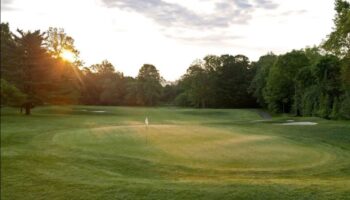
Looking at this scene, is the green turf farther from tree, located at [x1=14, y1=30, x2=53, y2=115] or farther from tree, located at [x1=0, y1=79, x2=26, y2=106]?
tree, located at [x1=14, y1=30, x2=53, y2=115]

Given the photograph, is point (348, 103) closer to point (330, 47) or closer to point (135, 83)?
point (330, 47)

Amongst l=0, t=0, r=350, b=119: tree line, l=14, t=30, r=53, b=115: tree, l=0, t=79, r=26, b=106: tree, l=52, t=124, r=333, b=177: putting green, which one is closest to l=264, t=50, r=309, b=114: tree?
l=0, t=0, r=350, b=119: tree line

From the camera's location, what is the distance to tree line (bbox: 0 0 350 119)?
3778 centimetres

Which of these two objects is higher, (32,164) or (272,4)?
(272,4)

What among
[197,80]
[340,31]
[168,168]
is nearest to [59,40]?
[197,80]

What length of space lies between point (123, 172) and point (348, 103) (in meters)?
30.5

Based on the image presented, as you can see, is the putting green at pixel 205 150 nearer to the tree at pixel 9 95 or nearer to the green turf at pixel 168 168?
the green turf at pixel 168 168

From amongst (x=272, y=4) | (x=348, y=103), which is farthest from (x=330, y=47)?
(x=272, y=4)

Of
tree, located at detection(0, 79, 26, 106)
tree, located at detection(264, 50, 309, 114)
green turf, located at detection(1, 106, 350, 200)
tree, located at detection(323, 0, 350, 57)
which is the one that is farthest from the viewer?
tree, located at detection(264, 50, 309, 114)

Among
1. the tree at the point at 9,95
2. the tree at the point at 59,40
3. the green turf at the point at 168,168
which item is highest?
the tree at the point at 59,40

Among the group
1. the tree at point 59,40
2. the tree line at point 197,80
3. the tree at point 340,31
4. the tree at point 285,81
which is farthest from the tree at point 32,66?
the tree at point 285,81

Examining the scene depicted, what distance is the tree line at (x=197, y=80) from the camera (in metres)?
37.8

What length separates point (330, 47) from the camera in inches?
1165

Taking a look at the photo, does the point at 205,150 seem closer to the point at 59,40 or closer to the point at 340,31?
the point at 340,31
